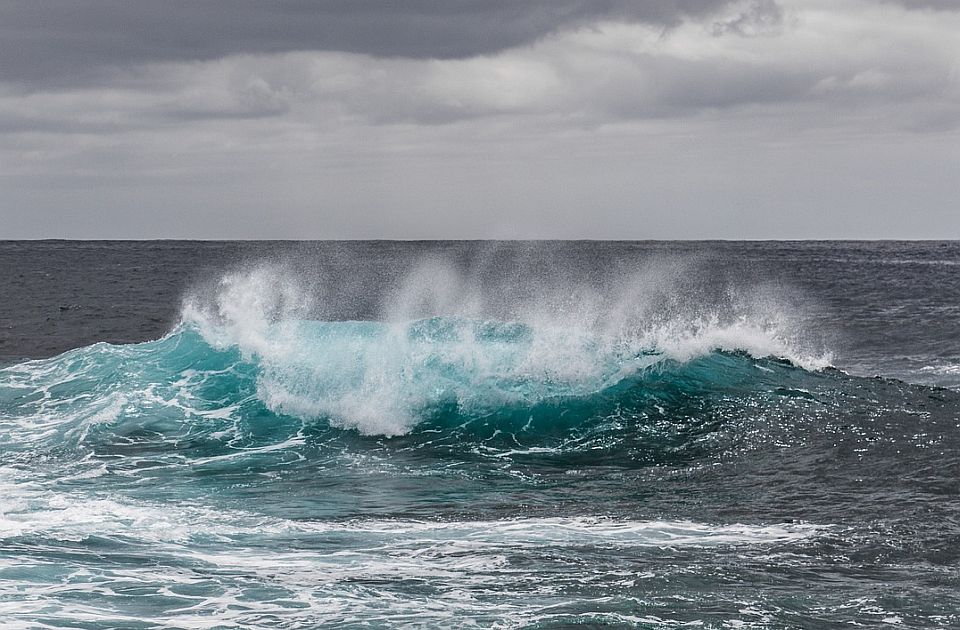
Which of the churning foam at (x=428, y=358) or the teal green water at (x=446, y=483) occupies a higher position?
the churning foam at (x=428, y=358)

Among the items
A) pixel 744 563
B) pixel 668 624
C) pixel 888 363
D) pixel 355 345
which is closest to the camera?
pixel 668 624

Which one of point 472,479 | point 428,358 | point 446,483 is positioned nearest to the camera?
point 446,483

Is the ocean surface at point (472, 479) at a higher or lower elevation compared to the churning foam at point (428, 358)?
lower

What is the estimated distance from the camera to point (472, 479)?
596 inches

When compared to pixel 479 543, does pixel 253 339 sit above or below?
above

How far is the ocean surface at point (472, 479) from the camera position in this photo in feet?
31.7

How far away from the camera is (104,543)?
11.5 metres

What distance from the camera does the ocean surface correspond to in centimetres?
967

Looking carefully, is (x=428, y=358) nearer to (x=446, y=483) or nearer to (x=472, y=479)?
(x=472, y=479)

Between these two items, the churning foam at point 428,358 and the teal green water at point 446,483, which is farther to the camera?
the churning foam at point 428,358

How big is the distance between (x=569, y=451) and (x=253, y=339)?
990 cm

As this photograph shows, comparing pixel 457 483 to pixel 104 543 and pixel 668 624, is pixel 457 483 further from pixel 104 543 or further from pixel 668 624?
pixel 668 624

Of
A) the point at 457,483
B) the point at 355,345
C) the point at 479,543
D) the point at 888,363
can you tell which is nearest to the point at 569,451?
the point at 457,483

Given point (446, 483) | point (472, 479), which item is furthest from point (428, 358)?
point (446, 483)
